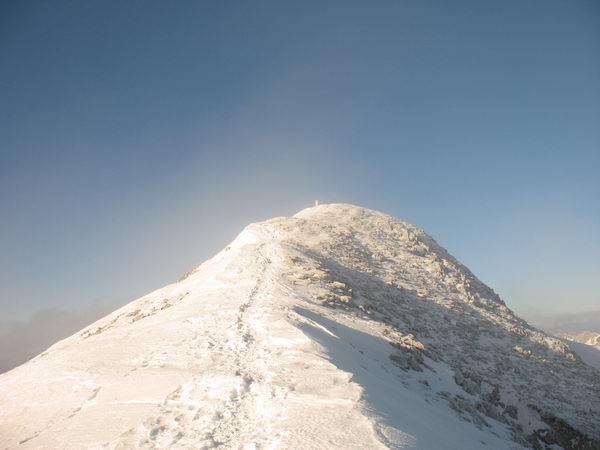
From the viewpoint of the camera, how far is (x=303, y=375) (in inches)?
365

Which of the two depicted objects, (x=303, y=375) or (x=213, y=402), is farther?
(x=303, y=375)

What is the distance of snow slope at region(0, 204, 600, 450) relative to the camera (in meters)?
7.21

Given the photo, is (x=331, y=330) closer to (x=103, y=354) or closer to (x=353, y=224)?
(x=103, y=354)

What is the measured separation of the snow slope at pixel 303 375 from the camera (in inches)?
284

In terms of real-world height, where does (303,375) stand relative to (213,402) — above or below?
above

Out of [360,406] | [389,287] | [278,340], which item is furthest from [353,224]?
[360,406]

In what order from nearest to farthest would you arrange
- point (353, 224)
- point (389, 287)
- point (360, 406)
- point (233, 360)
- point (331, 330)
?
1. point (360, 406)
2. point (233, 360)
3. point (331, 330)
4. point (389, 287)
5. point (353, 224)

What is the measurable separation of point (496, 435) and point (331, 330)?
6158 millimetres

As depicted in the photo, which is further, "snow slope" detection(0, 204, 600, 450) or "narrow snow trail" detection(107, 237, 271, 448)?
"snow slope" detection(0, 204, 600, 450)

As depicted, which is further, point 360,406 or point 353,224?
point 353,224

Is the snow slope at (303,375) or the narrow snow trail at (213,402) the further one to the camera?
the snow slope at (303,375)

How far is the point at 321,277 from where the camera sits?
21766mm

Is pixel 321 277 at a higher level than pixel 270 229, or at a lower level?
lower

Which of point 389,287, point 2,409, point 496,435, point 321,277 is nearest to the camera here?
point 2,409
